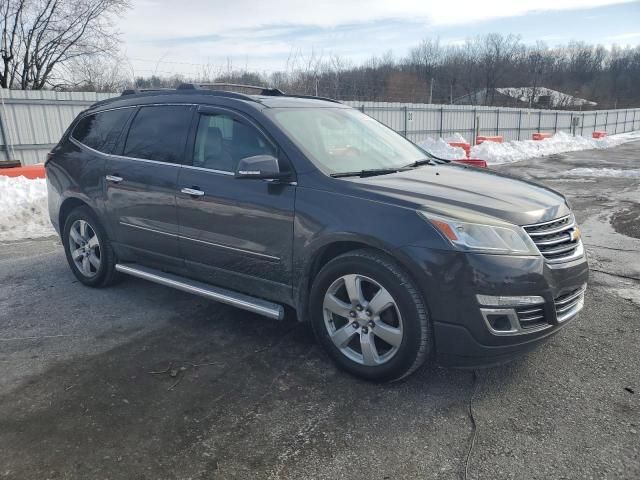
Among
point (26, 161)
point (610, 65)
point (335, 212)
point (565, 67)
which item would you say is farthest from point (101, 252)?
point (610, 65)

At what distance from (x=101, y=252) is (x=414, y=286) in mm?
3390

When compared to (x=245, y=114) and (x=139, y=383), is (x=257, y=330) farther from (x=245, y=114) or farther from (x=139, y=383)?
(x=245, y=114)

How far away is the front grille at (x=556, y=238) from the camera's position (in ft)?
10.3

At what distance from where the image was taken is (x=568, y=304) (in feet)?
10.6

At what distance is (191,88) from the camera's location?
452 cm

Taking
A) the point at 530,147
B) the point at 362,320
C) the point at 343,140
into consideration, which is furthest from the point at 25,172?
the point at 530,147

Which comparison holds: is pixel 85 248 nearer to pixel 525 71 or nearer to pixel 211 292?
pixel 211 292

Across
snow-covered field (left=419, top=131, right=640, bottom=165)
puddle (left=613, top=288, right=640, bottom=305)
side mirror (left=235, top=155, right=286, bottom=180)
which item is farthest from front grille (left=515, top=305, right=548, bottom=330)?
snow-covered field (left=419, top=131, right=640, bottom=165)

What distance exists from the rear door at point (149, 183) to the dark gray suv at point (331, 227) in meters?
0.01

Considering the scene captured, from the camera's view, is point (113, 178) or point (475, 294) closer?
point (475, 294)

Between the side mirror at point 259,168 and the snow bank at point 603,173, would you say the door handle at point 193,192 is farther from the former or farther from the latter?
the snow bank at point 603,173

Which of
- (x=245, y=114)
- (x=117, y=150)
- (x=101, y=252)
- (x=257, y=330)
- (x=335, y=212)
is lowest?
(x=257, y=330)

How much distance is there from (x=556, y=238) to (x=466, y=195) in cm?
62

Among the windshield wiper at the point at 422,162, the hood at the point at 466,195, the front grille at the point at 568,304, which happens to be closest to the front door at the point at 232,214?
the hood at the point at 466,195
